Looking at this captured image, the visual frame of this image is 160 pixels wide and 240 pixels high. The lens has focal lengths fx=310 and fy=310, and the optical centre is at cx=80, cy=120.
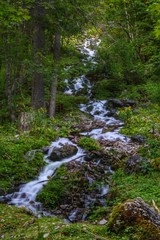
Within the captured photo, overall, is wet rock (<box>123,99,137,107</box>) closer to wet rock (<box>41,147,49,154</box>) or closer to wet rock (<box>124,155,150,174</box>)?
wet rock (<box>41,147,49,154</box>)

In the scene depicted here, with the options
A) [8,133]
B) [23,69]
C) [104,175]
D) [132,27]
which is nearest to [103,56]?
[132,27]

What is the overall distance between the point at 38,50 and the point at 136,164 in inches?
272

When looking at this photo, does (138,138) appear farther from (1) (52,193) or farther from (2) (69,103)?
(2) (69,103)

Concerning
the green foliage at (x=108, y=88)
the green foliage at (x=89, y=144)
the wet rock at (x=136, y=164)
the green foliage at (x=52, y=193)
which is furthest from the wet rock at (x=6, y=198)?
the green foliage at (x=108, y=88)

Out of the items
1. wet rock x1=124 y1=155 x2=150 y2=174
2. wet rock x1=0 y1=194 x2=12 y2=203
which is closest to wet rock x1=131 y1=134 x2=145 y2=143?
wet rock x1=124 y1=155 x2=150 y2=174

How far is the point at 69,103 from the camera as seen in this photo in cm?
1633

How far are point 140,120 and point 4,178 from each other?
6.61 metres

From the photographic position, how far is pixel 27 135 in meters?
10.8

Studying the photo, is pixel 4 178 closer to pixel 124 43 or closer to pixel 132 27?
pixel 124 43

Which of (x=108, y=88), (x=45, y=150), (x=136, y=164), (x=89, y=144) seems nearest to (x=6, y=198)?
Answer: (x=45, y=150)

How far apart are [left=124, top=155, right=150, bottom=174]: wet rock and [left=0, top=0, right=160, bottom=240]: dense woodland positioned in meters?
0.04

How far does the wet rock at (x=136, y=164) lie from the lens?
797cm

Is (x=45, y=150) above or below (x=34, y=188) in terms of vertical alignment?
above

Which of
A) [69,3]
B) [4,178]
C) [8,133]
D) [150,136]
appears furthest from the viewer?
[69,3]
